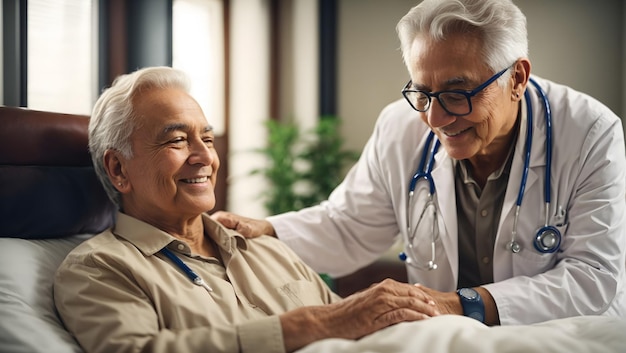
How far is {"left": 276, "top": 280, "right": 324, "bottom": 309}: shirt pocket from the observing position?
62.4 inches

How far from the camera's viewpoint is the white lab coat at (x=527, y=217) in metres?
1.65

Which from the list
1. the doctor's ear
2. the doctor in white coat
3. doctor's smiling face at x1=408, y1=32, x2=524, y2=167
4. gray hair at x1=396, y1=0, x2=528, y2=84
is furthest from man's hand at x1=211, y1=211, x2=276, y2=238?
the doctor's ear

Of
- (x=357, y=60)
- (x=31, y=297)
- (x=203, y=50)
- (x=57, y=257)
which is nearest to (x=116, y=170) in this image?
(x=57, y=257)

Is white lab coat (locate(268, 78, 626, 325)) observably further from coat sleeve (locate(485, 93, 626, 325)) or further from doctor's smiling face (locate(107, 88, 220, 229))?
doctor's smiling face (locate(107, 88, 220, 229))

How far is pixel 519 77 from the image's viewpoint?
1699mm

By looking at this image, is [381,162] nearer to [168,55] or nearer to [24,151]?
[24,151]

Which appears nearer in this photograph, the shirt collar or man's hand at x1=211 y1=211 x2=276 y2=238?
the shirt collar

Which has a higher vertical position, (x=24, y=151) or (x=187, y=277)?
(x=24, y=151)

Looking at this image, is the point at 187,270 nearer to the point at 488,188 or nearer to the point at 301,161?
the point at 488,188

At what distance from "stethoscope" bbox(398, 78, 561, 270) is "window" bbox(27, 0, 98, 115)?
6.60 feet

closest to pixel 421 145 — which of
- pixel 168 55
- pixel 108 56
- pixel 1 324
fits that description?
pixel 1 324

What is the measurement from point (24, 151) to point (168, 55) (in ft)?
6.47

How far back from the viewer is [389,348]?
1151 millimetres

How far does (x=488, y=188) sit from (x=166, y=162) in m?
0.96
